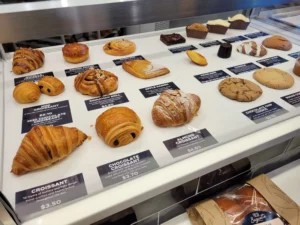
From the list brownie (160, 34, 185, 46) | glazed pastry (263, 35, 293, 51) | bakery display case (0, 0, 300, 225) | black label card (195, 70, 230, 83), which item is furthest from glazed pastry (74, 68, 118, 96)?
glazed pastry (263, 35, 293, 51)

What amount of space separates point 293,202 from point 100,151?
1.92 ft

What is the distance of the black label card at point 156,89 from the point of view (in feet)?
2.61

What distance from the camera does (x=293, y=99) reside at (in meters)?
0.80

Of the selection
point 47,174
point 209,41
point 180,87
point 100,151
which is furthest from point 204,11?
point 209,41

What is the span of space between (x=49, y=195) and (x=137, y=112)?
13.0 inches

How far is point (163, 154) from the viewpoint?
23.4 inches

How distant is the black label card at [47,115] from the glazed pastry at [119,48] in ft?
1.21

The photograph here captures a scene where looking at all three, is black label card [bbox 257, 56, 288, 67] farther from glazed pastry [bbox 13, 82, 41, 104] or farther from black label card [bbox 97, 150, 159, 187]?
glazed pastry [bbox 13, 82, 41, 104]

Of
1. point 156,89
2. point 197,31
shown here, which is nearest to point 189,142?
point 156,89

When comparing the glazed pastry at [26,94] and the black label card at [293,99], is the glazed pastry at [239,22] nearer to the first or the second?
the black label card at [293,99]

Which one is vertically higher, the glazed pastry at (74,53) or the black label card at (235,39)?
the glazed pastry at (74,53)

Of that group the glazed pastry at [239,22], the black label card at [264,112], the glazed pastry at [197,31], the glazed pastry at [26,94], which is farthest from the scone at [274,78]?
the glazed pastry at [26,94]

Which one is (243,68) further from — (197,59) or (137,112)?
(137,112)

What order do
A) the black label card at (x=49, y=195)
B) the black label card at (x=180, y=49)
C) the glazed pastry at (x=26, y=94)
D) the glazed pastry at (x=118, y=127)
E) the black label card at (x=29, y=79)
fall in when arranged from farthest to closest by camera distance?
the black label card at (x=180, y=49) → the black label card at (x=29, y=79) → the glazed pastry at (x=26, y=94) → the glazed pastry at (x=118, y=127) → the black label card at (x=49, y=195)
